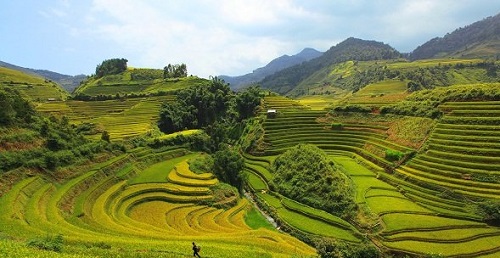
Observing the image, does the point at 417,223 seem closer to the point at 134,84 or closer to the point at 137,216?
the point at 137,216

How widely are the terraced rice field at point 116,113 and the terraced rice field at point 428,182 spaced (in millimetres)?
27082

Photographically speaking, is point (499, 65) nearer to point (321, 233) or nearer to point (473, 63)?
point (473, 63)

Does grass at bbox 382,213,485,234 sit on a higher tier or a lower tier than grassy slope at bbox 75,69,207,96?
lower

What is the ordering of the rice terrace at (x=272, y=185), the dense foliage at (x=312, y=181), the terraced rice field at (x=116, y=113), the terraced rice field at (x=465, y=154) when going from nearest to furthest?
the rice terrace at (x=272, y=185) < the terraced rice field at (x=465, y=154) < the dense foliage at (x=312, y=181) < the terraced rice field at (x=116, y=113)

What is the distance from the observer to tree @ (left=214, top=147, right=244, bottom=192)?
180 feet

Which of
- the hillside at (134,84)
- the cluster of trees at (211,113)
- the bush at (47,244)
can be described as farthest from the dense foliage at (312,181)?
the hillside at (134,84)

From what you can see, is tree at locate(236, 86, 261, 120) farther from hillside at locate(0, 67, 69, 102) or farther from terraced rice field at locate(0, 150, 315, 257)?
hillside at locate(0, 67, 69, 102)

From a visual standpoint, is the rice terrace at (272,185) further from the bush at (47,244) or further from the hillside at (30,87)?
the hillside at (30,87)

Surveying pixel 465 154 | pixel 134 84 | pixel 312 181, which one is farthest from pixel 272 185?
pixel 134 84

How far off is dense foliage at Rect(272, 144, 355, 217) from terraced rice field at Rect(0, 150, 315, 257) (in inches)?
274

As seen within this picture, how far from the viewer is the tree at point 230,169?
180ft

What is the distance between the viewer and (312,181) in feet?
162

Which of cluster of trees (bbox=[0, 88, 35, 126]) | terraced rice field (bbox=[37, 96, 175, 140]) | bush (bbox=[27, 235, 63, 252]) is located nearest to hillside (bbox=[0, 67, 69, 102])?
terraced rice field (bbox=[37, 96, 175, 140])

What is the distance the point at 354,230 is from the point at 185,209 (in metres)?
18.7
